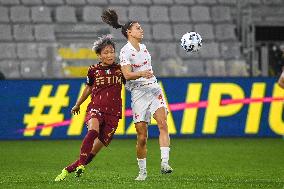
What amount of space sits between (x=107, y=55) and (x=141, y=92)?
2.09 feet

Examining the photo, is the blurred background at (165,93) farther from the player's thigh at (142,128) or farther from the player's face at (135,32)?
the player's face at (135,32)

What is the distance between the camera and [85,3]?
80.4 ft

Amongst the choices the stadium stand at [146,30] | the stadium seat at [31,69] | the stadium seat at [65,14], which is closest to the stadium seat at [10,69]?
the stadium stand at [146,30]

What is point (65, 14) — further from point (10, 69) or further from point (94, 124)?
point (94, 124)

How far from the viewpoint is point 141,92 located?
35.7 feet

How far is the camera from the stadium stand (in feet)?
73.9

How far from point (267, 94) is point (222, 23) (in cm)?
603

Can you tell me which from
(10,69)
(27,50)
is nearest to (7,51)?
(27,50)

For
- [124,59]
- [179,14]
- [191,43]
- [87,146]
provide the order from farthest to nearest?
[179,14], [191,43], [124,59], [87,146]

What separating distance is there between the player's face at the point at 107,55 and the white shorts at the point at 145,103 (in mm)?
521

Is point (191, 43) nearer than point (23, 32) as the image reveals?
Yes

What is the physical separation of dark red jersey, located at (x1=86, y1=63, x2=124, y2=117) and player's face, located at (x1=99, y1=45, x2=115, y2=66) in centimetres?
8

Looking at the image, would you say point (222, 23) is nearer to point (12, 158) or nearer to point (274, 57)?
point (274, 57)

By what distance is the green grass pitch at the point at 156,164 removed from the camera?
33.1ft
